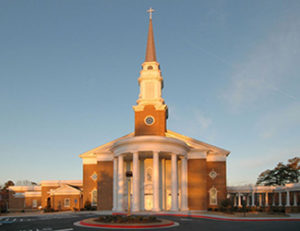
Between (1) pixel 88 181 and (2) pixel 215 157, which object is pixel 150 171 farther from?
(1) pixel 88 181

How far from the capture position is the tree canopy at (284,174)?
82.2m

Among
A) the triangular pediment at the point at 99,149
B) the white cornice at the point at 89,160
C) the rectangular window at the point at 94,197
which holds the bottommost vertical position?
the rectangular window at the point at 94,197

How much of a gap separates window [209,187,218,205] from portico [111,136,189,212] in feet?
18.6

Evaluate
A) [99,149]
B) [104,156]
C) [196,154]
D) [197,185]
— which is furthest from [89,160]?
[197,185]

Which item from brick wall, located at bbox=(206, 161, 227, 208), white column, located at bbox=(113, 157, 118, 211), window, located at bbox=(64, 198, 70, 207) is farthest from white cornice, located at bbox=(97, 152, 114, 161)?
brick wall, located at bbox=(206, 161, 227, 208)

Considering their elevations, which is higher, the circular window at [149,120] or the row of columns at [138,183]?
the circular window at [149,120]

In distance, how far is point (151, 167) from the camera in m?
48.8

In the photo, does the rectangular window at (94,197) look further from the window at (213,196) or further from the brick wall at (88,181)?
the window at (213,196)

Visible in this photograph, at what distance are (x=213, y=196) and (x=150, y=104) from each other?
17.5 meters

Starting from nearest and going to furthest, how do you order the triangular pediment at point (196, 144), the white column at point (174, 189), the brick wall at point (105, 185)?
the white column at point (174, 189)
the brick wall at point (105, 185)
the triangular pediment at point (196, 144)

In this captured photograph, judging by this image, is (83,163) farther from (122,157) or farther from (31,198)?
(31,198)

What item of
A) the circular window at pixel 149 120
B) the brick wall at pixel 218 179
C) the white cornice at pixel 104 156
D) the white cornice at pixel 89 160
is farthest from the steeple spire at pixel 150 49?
the brick wall at pixel 218 179

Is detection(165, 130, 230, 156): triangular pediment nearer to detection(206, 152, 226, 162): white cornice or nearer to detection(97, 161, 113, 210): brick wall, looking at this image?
detection(206, 152, 226, 162): white cornice

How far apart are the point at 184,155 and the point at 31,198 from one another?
37570 millimetres
